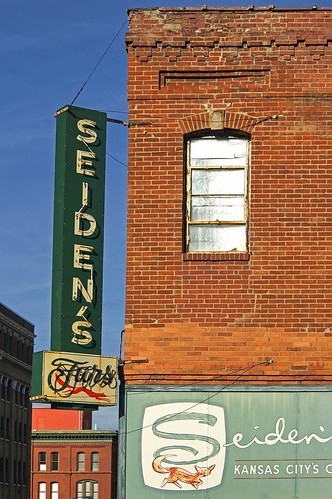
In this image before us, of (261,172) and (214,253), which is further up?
(261,172)

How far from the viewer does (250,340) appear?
15.9 m

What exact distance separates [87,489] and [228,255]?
10234 cm

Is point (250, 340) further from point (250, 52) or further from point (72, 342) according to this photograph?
point (250, 52)

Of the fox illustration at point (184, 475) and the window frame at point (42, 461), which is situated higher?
the fox illustration at point (184, 475)

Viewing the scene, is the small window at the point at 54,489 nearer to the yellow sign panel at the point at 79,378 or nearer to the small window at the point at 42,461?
the small window at the point at 42,461

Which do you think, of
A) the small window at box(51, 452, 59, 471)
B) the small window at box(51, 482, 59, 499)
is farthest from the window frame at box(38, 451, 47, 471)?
the small window at box(51, 482, 59, 499)

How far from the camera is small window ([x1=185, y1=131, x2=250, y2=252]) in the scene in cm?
1644

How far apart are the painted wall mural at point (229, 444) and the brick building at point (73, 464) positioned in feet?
329

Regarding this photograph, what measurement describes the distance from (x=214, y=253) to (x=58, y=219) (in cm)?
235

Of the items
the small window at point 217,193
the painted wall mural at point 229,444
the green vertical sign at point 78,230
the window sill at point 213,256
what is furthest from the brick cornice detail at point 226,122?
the painted wall mural at point 229,444

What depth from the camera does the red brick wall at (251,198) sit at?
627 inches

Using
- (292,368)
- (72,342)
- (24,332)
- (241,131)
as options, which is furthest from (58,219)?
(24,332)

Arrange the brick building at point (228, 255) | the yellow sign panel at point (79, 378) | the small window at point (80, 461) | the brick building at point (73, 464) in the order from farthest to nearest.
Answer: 1. the small window at point (80, 461)
2. the brick building at point (73, 464)
3. the yellow sign panel at point (79, 378)
4. the brick building at point (228, 255)

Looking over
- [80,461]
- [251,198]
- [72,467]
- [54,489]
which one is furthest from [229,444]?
[80,461]
